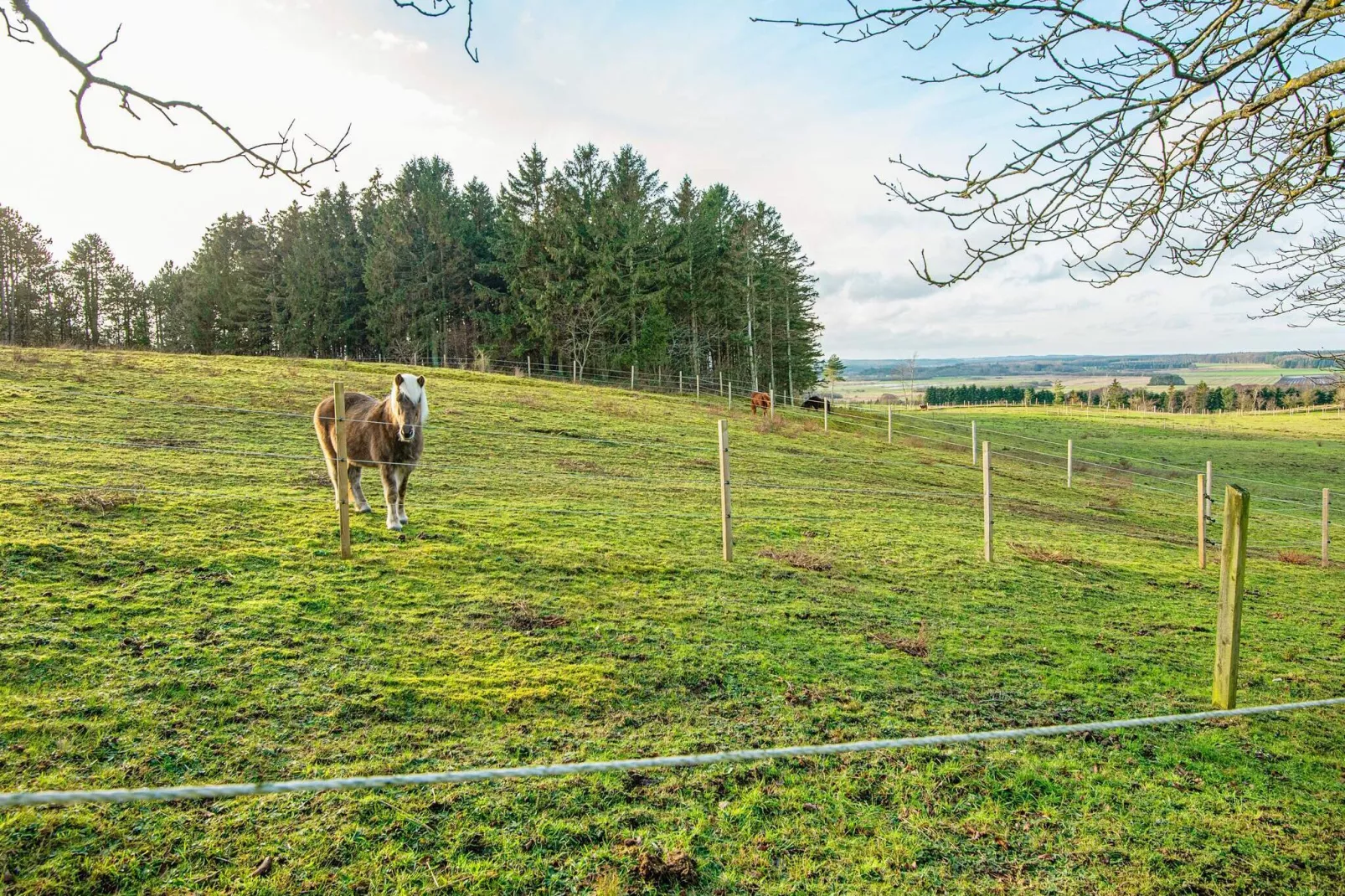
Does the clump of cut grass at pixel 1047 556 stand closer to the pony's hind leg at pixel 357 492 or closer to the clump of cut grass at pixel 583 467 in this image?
the clump of cut grass at pixel 583 467

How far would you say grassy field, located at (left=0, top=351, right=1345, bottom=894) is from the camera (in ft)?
9.32

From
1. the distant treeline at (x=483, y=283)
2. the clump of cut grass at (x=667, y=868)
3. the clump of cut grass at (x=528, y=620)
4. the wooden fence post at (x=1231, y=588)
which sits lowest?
the clump of cut grass at (x=667, y=868)

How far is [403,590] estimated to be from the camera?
568cm

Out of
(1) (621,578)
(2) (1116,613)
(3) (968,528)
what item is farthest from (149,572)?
(3) (968,528)

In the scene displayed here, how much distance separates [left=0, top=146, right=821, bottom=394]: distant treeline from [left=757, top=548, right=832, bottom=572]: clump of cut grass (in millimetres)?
29218

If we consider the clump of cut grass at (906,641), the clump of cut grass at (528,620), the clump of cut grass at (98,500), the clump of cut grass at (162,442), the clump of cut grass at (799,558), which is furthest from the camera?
the clump of cut grass at (162,442)

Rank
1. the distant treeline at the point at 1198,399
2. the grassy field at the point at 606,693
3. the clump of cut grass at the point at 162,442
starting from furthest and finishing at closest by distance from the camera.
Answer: the distant treeline at the point at 1198,399 < the clump of cut grass at the point at 162,442 < the grassy field at the point at 606,693

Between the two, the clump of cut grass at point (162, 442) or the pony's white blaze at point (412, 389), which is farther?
the clump of cut grass at point (162, 442)

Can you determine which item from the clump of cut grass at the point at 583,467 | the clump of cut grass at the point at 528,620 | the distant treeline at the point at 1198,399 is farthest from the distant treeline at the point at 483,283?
the distant treeline at the point at 1198,399

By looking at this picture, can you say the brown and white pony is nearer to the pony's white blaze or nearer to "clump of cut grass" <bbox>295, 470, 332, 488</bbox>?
the pony's white blaze

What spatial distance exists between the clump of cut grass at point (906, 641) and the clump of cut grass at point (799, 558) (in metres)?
1.89

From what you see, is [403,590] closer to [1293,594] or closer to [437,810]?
[437,810]

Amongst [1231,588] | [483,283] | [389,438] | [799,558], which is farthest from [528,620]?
[483,283]

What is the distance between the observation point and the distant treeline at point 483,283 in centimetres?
3750
